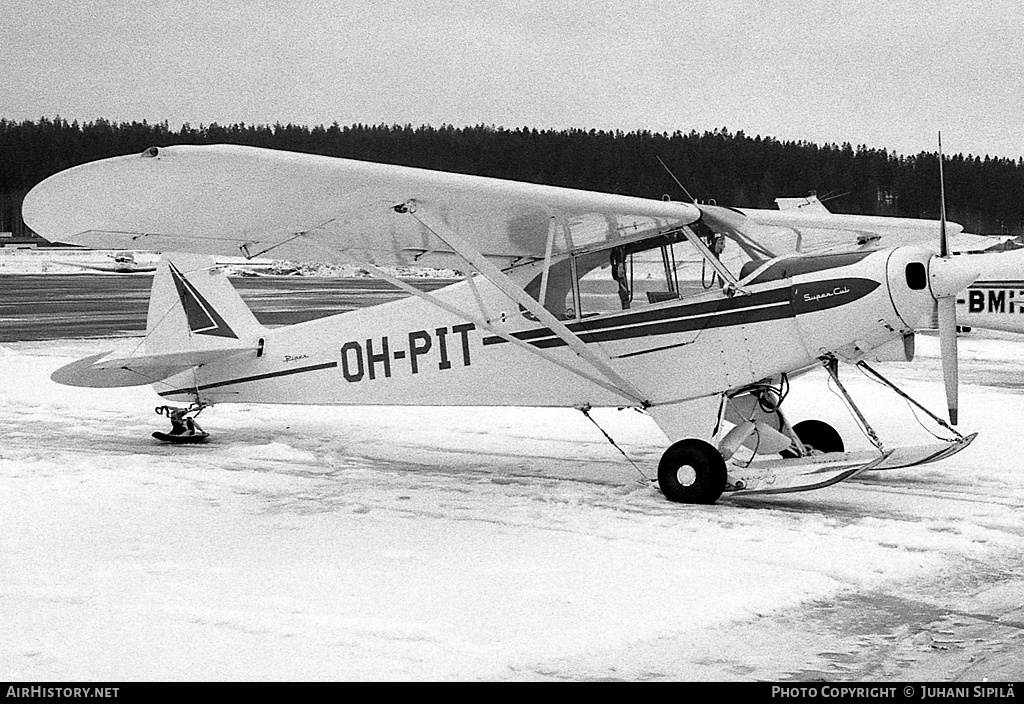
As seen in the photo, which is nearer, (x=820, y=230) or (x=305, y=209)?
(x=305, y=209)

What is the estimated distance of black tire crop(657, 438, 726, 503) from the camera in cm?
700

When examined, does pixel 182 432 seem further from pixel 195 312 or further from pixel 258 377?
pixel 195 312

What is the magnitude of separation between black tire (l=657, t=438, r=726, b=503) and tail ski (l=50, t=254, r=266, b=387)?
428cm

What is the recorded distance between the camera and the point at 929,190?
1548 inches

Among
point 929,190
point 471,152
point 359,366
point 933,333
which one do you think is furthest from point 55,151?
point 359,366

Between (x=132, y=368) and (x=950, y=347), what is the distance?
6.66 metres

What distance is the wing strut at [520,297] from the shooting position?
6.80 metres

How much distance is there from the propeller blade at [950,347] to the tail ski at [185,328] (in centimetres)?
572

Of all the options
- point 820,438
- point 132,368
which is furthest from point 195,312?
point 820,438

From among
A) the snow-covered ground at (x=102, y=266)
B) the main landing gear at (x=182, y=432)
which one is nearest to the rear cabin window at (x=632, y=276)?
the main landing gear at (x=182, y=432)

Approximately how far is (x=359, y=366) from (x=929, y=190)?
34829 millimetres

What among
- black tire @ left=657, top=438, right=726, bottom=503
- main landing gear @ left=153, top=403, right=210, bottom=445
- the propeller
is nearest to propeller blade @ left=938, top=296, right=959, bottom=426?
the propeller

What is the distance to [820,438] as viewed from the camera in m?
8.48

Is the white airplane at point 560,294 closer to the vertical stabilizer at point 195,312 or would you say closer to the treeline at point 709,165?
the vertical stabilizer at point 195,312
